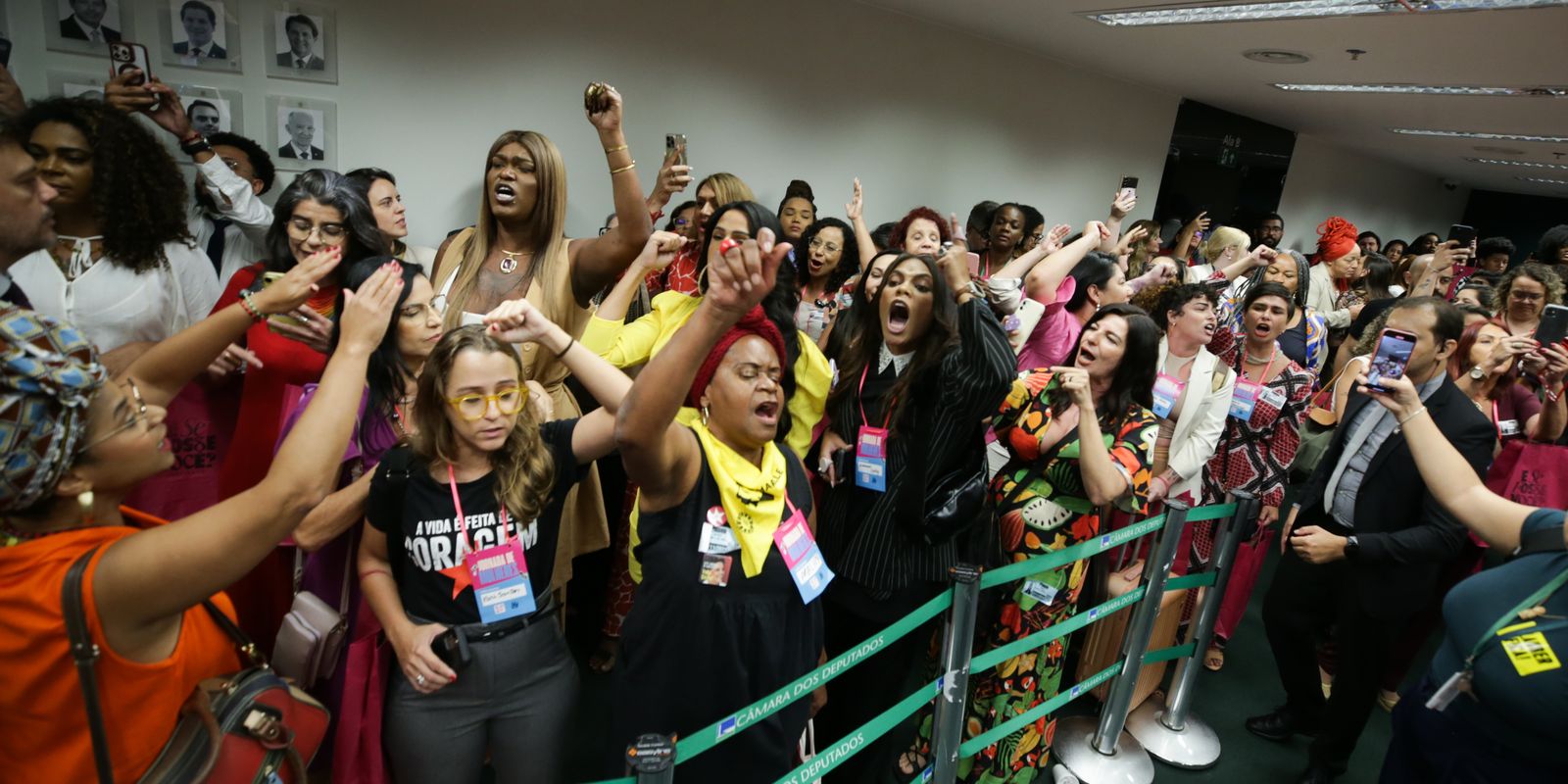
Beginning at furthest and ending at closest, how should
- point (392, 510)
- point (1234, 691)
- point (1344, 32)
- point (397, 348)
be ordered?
point (1344, 32), point (1234, 691), point (397, 348), point (392, 510)

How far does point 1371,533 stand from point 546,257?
2796 millimetres

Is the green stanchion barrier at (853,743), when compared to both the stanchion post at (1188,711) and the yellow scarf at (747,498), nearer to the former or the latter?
the yellow scarf at (747,498)

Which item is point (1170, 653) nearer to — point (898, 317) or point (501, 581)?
point (898, 317)

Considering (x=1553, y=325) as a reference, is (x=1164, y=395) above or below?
below

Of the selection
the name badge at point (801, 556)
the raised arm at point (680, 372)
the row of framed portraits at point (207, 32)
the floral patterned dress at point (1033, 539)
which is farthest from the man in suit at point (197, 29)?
the floral patterned dress at point (1033, 539)

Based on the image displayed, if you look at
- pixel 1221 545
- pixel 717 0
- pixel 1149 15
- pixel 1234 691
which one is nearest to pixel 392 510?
pixel 1221 545

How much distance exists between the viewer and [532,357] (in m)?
2.23

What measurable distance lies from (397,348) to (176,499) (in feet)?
3.24

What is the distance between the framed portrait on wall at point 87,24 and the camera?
3.27 metres

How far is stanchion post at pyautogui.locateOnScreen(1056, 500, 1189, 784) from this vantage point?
250cm

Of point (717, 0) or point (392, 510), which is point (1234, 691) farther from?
point (717, 0)

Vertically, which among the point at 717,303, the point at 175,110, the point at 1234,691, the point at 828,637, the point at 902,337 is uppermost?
the point at 175,110

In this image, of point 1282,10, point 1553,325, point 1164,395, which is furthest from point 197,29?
point 1282,10

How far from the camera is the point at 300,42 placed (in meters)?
3.76
